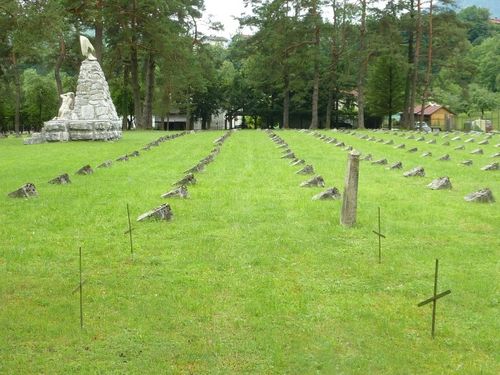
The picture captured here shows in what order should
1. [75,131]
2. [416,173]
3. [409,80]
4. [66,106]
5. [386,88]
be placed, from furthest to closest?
[386,88], [409,80], [66,106], [75,131], [416,173]

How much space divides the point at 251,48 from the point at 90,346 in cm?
4833

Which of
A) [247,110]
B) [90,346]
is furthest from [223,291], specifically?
[247,110]

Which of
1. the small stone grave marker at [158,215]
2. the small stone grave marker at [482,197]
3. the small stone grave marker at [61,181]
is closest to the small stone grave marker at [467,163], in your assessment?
the small stone grave marker at [482,197]

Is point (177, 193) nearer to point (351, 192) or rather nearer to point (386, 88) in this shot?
point (351, 192)

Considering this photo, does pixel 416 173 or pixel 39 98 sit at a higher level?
pixel 39 98

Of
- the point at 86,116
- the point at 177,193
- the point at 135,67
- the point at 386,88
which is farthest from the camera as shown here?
the point at 386,88

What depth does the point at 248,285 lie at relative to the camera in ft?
20.1

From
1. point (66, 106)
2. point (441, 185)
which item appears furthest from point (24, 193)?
point (66, 106)

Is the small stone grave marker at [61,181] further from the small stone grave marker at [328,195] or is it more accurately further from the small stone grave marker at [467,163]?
the small stone grave marker at [467,163]

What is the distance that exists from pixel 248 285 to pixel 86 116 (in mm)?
25625

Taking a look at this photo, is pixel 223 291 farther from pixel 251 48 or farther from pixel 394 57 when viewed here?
pixel 251 48

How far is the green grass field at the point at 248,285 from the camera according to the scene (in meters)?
4.55

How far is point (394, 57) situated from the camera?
40750 millimetres

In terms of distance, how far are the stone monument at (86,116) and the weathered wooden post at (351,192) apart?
892 inches
